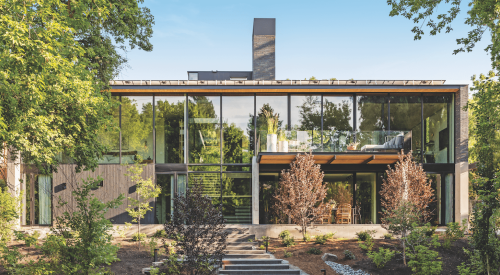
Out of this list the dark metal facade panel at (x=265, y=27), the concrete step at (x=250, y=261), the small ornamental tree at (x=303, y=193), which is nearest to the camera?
the concrete step at (x=250, y=261)

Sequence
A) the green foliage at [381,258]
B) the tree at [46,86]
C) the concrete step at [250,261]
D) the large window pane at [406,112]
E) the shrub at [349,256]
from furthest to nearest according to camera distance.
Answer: the large window pane at [406,112] → the shrub at [349,256] → the concrete step at [250,261] → the green foliage at [381,258] → the tree at [46,86]

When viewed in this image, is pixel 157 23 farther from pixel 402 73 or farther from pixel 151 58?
pixel 402 73

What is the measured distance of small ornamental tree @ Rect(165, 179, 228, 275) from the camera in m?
7.55

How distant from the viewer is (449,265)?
32.6 ft

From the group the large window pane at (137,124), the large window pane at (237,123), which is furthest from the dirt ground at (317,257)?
the large window pane at (237,123)

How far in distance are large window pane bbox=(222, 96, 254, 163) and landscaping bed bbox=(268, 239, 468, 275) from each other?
4.47 meters

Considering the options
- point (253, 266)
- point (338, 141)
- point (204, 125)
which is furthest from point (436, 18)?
point (204, 125)

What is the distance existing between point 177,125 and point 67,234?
886 cm

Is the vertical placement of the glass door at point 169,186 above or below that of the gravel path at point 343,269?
above

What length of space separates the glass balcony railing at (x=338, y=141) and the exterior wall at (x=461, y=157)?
2547 millimetres

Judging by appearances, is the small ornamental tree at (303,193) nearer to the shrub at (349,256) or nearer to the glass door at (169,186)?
the shrub at (349,256)

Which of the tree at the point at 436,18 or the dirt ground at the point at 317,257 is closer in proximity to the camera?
the tree at the point at 436,18

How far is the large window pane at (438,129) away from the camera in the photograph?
14398 mm

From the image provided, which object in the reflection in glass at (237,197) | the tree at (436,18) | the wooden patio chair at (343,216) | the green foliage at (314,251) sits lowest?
the green foliage at (314,251)
